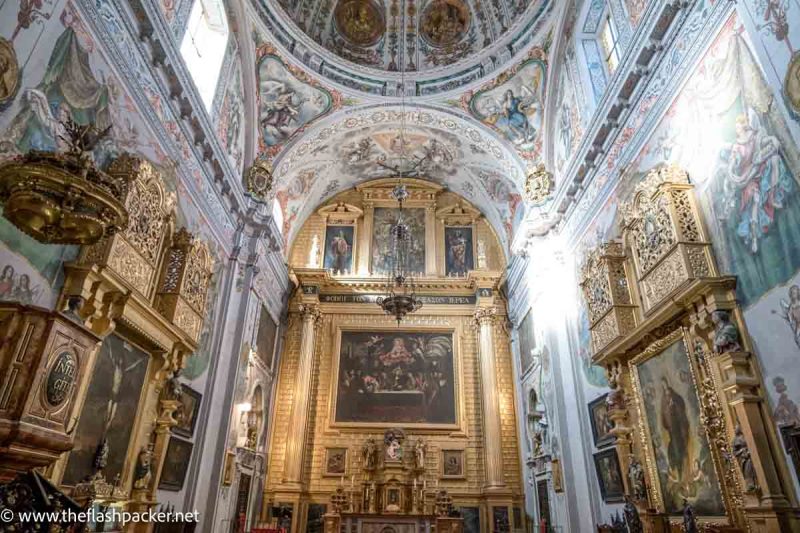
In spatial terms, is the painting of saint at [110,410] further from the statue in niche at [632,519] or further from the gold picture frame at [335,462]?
the gold picture frame at [335,462]

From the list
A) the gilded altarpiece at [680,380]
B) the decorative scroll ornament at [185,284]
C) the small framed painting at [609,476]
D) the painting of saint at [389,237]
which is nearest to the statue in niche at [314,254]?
the painting of saint at [389,237]

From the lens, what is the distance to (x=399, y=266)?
55.9 ft

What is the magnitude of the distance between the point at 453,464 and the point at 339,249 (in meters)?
7.88

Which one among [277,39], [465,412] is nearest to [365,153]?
[277,39]

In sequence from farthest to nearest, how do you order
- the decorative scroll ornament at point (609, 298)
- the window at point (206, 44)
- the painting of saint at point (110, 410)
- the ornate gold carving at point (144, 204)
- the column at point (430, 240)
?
the column at point (430, 240) < the window at point (206, 44) < the decorative scroll ornament at point (609, 298) < the ornate gold carving at point (144, 204) < the painting of saint at point (110, 410)

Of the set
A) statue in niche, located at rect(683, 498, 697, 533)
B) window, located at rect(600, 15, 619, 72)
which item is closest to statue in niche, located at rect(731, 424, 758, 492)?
statue in niche, located at rect(683, 498, 697, 533)

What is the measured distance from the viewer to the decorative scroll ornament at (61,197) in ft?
14.2

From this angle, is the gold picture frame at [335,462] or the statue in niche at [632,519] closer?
the statue in niche at [632,519]

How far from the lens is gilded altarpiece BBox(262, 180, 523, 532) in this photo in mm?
13531

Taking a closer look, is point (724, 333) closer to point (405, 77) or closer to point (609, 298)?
point (609, 298)

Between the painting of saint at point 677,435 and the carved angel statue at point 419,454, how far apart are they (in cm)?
795

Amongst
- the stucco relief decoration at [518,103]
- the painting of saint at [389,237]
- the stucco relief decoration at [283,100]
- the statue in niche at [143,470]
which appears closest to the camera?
the statue in niche at [143,470]

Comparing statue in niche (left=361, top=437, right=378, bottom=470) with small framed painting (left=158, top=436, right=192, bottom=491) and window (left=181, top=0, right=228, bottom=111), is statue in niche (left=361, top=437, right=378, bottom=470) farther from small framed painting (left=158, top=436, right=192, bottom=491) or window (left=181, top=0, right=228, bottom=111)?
window (left=181, top=0, right=228, bottom=111)

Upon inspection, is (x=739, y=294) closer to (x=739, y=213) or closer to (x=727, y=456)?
(x=739, y=213)
